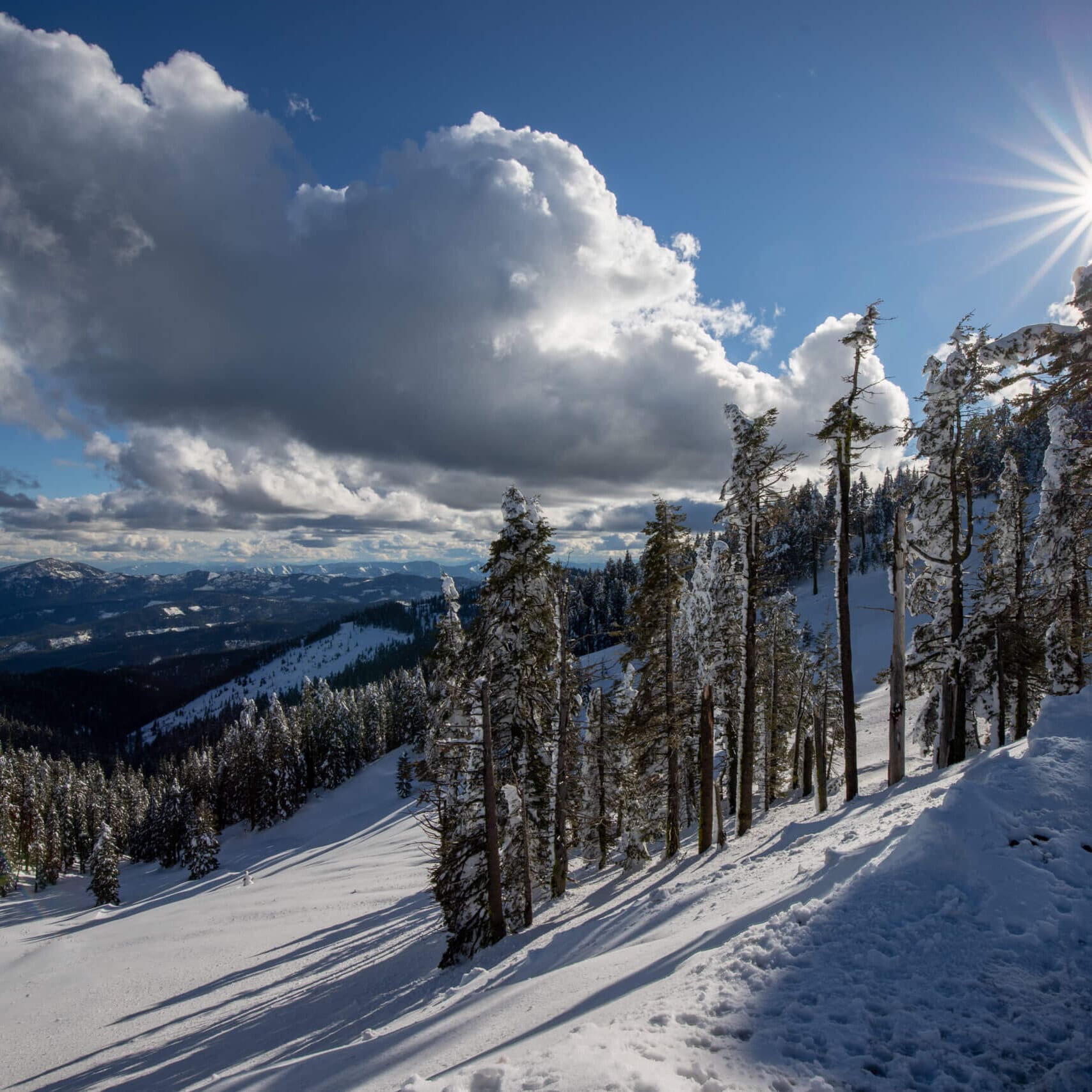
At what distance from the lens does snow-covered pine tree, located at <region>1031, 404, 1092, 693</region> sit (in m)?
17.1

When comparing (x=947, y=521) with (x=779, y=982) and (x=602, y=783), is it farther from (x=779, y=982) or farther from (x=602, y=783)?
(x=602, y=783)

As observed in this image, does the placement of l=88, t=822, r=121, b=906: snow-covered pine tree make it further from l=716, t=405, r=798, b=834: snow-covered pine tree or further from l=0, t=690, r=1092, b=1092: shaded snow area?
l=716, t=405, r=798, b=834: snow-covered pine tree

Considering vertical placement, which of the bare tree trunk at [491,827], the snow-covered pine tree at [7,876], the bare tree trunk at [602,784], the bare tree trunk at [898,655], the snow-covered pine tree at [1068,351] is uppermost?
the snow-covered pine tree at [1068,351]

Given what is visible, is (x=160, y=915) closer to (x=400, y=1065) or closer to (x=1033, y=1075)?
(x=400, y=1065)

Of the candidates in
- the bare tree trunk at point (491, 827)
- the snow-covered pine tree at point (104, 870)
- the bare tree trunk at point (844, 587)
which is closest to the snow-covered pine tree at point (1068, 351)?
the bare tree trunk at point (844, 587)

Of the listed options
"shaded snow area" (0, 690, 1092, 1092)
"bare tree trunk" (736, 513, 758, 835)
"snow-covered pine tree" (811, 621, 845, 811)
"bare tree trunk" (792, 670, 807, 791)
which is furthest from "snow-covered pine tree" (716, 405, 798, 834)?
"bare tree trunk" (792, 670, 807, 791)

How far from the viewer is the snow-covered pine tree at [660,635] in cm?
1773

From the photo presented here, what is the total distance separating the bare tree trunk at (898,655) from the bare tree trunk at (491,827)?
402 inches

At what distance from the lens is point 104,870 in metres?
50.6

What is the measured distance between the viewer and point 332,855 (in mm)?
50656

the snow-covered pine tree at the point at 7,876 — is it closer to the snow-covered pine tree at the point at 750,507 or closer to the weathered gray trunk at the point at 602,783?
the weathered gray trunk at the point at 602,783

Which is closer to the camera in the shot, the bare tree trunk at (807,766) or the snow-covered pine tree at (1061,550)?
the snow-covered pine tree at (1061,550)

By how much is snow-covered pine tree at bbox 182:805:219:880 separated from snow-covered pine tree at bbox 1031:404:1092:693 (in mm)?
66986

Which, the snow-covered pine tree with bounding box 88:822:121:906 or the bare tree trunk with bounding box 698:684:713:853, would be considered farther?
the snow-covered pine tree with bounding box 88:822:121:906
